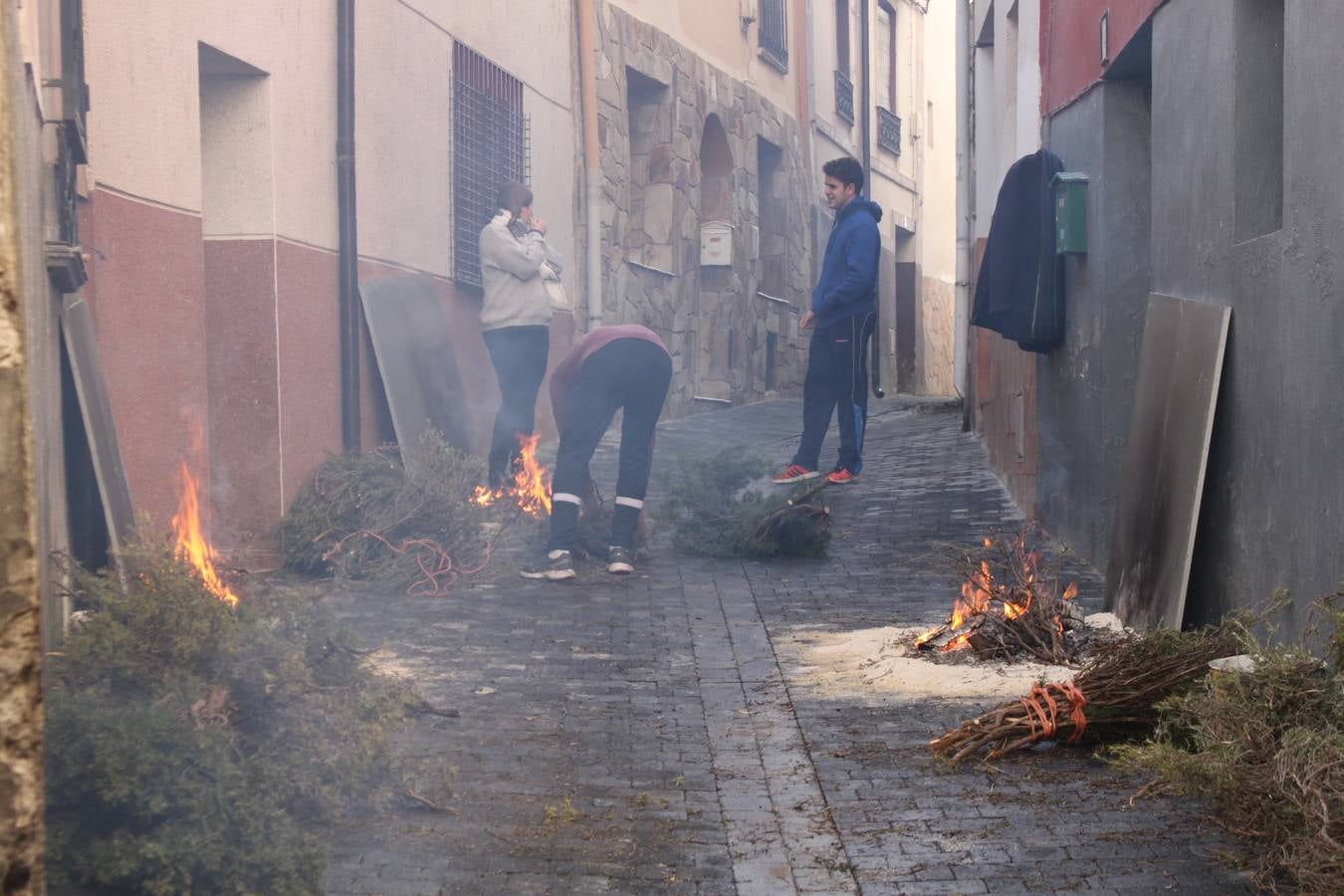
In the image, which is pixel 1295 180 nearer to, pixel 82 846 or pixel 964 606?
pixel 964 606

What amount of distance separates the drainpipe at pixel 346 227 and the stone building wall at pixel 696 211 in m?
5.13

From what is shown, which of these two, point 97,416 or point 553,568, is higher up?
point 97,416

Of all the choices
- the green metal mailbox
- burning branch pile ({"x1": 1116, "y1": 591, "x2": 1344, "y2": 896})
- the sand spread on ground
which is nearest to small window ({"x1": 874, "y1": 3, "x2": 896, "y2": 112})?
the green metal mailbox

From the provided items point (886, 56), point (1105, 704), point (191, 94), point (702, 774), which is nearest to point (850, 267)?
point (191, 94)

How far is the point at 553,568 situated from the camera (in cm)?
810

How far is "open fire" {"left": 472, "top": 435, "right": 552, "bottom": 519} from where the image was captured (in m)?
9.24

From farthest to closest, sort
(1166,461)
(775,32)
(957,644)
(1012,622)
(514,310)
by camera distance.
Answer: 1. (775,32)
2. (514,310)
3. (1166,461)
4. (957,644)
5. (1012,622)

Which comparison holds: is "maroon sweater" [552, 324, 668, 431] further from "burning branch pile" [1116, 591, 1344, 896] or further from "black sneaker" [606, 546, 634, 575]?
"burning branch pile" [1116, 591, 1344, 896]

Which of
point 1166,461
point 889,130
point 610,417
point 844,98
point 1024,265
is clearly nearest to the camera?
point 1166,461

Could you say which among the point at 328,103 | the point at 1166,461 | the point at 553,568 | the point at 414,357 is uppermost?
the point at 328,103

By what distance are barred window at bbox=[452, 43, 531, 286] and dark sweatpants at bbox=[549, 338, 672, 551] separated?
383cm

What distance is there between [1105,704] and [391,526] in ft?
14.3

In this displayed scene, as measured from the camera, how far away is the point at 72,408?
5746 millimetres

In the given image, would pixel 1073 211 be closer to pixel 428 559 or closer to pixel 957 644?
pixel 957 644
